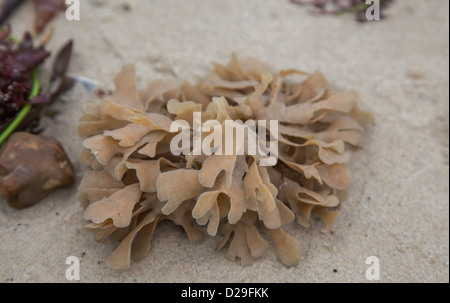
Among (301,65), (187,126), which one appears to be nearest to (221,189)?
(187,126)

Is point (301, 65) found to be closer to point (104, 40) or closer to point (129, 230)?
point (104, 40)
